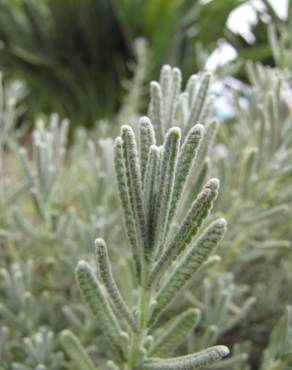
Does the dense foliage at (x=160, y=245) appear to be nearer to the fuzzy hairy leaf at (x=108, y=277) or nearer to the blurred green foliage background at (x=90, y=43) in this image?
the fuzzy hairy leaf at (x=108, y=277)

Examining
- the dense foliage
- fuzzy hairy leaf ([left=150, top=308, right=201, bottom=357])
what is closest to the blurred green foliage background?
the dense foliage

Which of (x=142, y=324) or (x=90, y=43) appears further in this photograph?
(x=90, y=43)

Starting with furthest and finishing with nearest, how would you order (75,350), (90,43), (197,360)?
1. (90,43)
2. (75,350)
3. (197,360)

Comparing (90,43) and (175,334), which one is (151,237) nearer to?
(175,334)

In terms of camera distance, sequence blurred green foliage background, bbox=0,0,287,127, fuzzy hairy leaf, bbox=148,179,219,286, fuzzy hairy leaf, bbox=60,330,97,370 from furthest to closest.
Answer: blurred green foliage background, bbox=0,0,287,127, fuzzy hairy leaf, bbox=60,330,97,370, fuzzy hairy leaf, bbox=148,179,219,286

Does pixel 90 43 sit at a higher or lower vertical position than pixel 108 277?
higher

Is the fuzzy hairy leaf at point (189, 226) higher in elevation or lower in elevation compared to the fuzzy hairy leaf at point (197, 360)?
higher

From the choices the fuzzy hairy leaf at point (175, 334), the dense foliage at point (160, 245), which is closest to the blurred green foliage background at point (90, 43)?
the dense foliage at point (160, 245)

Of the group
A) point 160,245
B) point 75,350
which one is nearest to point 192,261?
point 160,245

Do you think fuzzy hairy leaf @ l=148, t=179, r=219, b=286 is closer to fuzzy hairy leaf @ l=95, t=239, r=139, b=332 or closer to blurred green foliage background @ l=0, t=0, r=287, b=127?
fuzzy hairy leaf @ l=95, t=239, r=139, b=332

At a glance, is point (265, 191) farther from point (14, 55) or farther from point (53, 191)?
point (14, 55)

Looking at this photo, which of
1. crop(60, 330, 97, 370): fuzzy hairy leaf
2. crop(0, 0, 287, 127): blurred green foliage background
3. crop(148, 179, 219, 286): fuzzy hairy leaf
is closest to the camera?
crop(148, 179, 219, 286): fuzzy hairy leaf

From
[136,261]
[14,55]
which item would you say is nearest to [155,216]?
[136,261]

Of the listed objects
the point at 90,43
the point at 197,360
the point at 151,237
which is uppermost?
the point at 90,43
